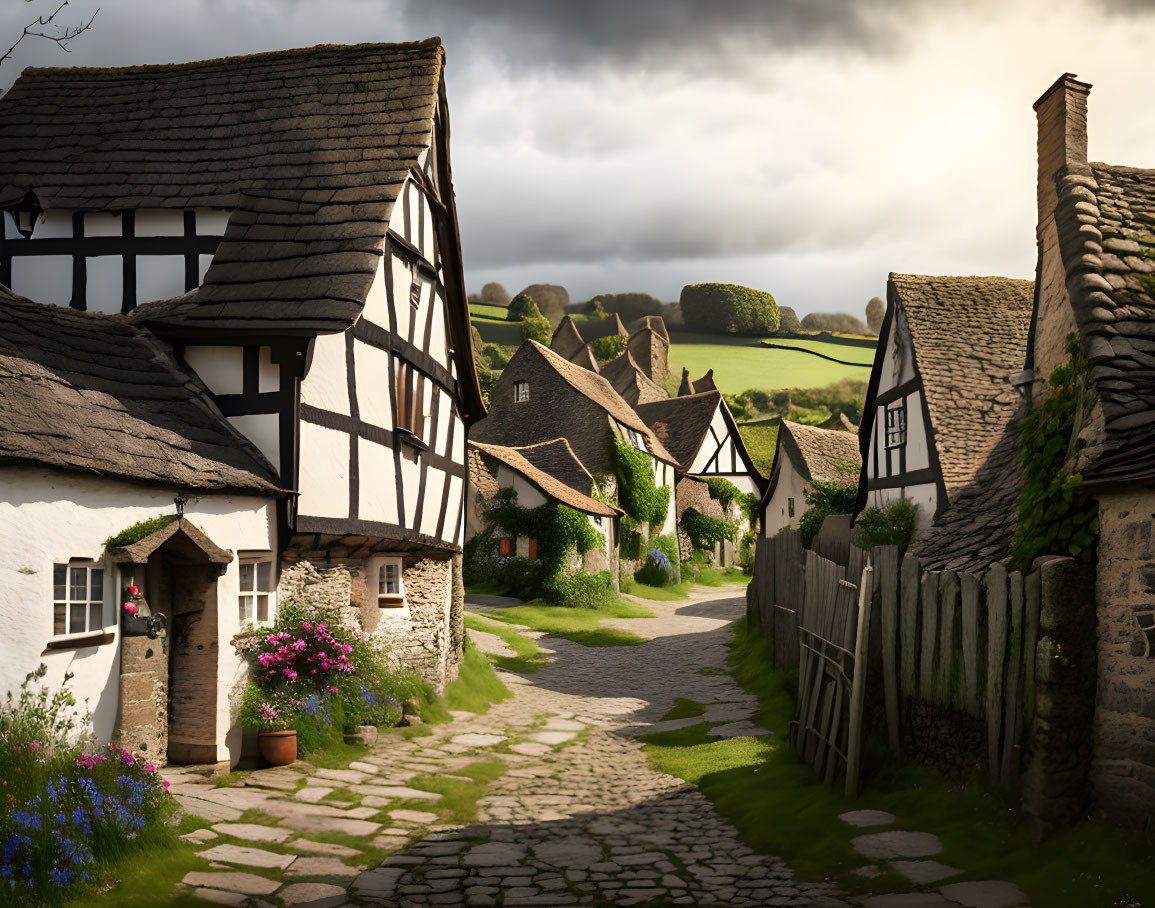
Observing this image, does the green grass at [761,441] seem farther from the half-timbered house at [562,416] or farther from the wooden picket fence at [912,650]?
the wooden picket fence at [912,650]

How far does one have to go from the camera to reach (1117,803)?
6.38m

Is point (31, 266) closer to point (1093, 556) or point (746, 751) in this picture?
point (746, 751)

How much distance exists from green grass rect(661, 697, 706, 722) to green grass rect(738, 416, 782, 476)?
41.4 meters

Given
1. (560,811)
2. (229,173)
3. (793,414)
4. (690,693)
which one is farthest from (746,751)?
(793,414)

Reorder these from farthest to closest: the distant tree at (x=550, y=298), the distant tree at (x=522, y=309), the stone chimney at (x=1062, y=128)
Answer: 1. the distant tree at (x=550, y=298)
2. the distant tree at (x=522, y=309)
3. the stone chimney at (x=1062, y=128)

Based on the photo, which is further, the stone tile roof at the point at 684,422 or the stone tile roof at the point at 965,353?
the stone tile roof at the point at 684,422

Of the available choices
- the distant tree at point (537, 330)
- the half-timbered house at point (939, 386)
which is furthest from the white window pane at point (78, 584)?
the distant tree at point (537, 330)

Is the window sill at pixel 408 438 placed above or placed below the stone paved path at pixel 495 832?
above

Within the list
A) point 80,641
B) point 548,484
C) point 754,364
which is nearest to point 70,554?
point 80,641

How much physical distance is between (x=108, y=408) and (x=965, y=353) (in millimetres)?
14783

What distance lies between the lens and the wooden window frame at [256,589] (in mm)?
10789

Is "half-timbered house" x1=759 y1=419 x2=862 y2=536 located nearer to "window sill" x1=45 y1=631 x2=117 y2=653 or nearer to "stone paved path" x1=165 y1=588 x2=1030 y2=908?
"stone paved path" x1=165 y1=588 x2=1030 y2=908

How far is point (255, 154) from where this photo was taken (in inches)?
534

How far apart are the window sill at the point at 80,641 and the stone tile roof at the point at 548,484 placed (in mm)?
21101
